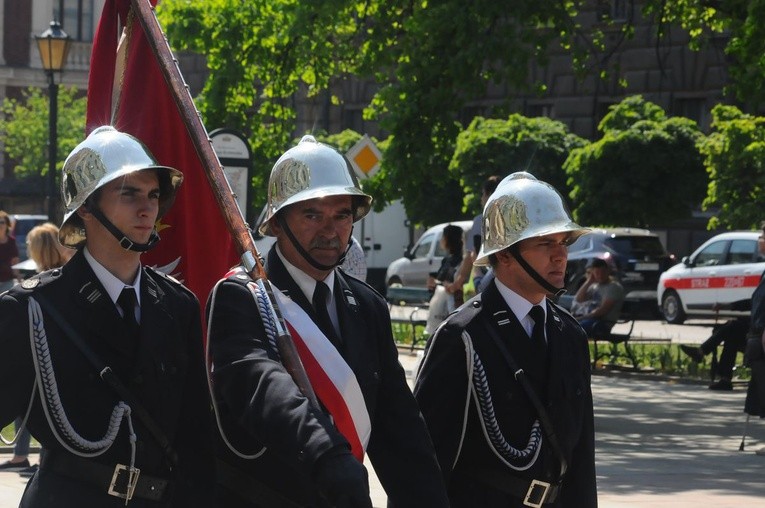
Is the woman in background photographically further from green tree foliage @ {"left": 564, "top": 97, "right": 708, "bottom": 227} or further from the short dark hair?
green tree foliage @ {"left": 564, "top": 97, "right": 708, "bottom": 227}

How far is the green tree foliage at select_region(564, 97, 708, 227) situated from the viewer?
32.2m

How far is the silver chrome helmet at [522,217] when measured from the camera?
5.08 metres

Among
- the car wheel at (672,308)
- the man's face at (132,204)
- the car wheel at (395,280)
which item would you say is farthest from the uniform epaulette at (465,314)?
the car wheel at (395,280)

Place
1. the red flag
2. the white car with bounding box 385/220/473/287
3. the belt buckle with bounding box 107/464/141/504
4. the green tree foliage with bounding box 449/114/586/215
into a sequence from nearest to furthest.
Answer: the belt buckle with bounding box 107/464/141/504, the red flag, the white car with bounding box 385/220/473/287, the green tree foliage with bounding box 449/114/586/215

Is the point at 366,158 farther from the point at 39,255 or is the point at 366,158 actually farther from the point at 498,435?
the point at 498,435

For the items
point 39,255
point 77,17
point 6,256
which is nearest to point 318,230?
point 39,255

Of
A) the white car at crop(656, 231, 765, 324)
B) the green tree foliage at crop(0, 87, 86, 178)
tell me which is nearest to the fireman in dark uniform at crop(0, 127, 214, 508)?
the white car at crop(656, 231, 765, 324)

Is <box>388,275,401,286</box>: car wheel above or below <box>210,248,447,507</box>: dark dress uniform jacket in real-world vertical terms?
below

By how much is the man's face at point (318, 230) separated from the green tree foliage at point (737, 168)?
909 inches

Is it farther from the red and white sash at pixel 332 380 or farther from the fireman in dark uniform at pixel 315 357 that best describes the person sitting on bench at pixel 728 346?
the red and white sash at pixel 332 380

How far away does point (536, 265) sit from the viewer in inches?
200

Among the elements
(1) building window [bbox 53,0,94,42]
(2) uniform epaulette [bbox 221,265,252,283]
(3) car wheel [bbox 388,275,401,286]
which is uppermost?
(1) building window [bbox 53,0,94,42]

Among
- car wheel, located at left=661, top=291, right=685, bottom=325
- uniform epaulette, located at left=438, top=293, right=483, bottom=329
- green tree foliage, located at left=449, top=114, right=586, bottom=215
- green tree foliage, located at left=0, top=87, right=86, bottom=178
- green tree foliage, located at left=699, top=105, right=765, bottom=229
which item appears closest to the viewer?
uniform epaulette, located at left=438, top=293, right=483, bottom=329

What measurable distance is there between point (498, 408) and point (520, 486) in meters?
0.23
